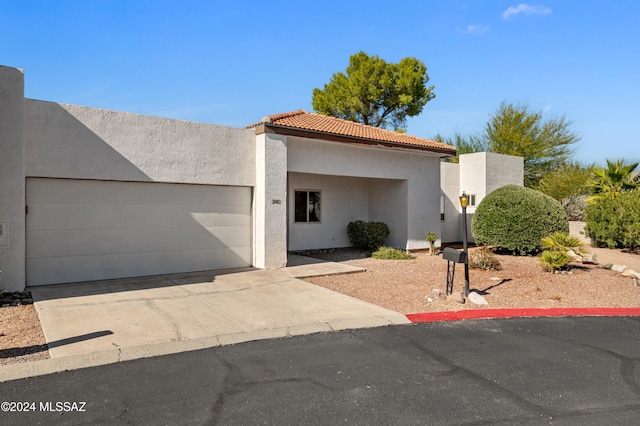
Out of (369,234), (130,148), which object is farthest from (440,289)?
(130,148)

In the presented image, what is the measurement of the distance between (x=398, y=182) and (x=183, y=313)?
35.7 ft

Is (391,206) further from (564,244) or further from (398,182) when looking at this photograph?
(564,244)

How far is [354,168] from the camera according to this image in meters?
14.8

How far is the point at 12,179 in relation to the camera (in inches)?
343

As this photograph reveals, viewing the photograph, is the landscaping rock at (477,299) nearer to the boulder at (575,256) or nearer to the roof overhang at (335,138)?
the boulder at (575,256)

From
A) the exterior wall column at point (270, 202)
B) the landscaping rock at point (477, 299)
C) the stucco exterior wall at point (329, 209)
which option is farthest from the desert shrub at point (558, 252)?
the stucco exterior wall at point (329, 209)

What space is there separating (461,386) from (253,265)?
8.57 m

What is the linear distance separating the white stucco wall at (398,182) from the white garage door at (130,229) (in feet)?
11.6

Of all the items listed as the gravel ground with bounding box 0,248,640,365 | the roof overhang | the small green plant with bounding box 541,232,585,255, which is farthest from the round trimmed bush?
the roof overhang

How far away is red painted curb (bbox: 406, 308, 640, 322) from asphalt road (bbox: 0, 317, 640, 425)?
3.92 feet

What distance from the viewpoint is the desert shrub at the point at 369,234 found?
1622 cm

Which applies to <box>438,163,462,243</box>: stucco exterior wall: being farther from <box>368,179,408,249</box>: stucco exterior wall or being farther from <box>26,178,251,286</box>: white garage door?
<box>26,178,251,286</box>: white garage door

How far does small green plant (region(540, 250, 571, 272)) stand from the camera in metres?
11.6

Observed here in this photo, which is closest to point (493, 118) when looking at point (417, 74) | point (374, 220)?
point (417, 74)
